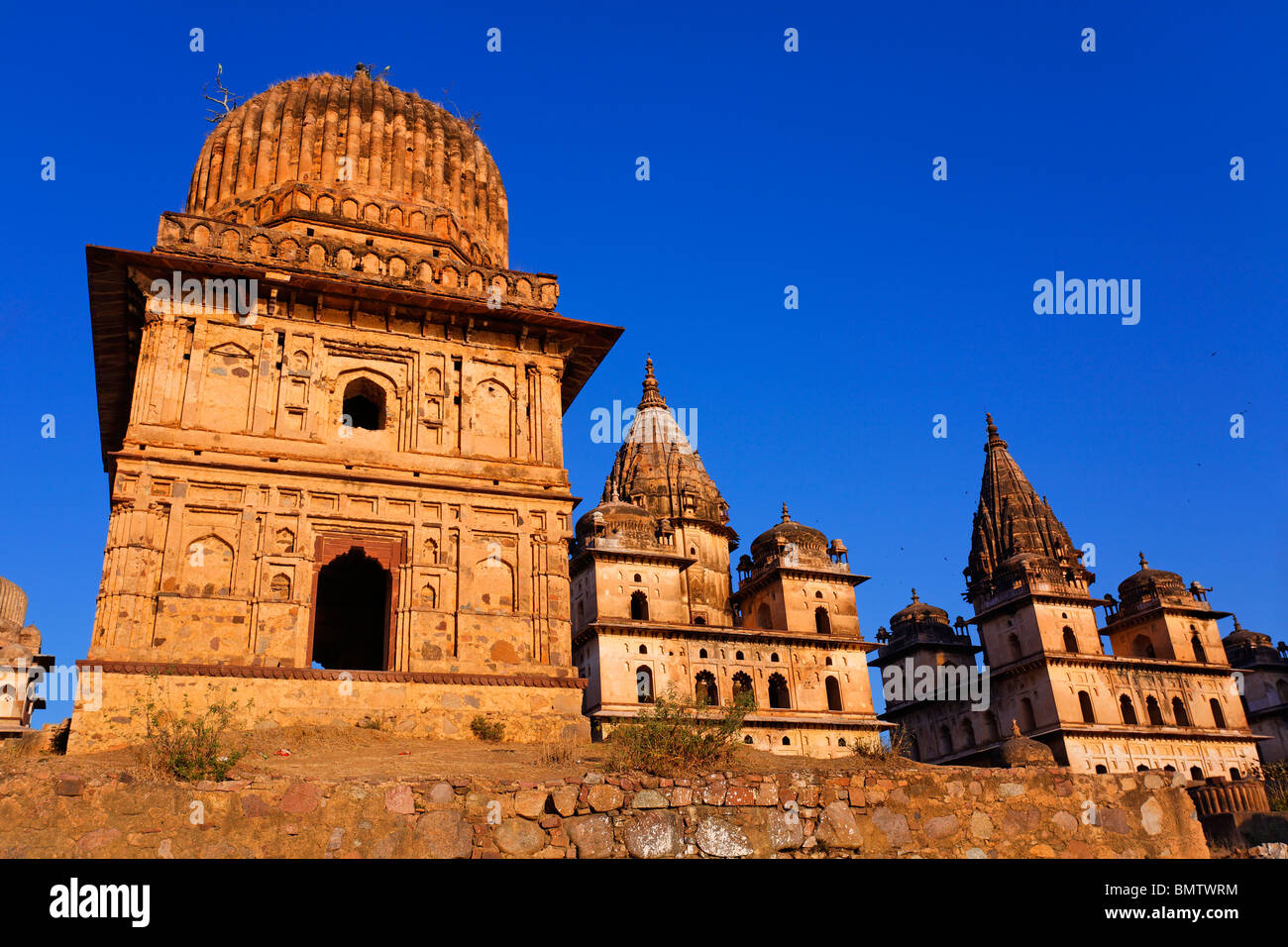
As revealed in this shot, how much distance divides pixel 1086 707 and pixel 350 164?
3912 centimetres

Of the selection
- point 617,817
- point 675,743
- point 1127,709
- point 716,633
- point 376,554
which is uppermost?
point 716,633

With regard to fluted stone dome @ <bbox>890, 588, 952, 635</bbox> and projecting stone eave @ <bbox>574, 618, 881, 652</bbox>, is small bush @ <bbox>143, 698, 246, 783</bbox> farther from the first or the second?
fluted stone dome @ <bbox>890, 588, 952, 635</bbox>

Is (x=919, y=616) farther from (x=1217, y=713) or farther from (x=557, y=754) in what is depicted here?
(x=557, y=754)

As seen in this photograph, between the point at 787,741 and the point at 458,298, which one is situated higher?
the point at 458,298

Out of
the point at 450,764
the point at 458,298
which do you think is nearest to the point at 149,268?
the point at 458,298

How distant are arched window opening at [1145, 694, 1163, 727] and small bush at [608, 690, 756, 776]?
43.2m

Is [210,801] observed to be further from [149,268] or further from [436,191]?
[436,191]

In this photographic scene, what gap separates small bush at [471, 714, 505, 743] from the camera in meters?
15.1

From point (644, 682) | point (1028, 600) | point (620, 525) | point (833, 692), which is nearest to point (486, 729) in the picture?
point (644, 682)

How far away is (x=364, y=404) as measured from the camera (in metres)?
20.5

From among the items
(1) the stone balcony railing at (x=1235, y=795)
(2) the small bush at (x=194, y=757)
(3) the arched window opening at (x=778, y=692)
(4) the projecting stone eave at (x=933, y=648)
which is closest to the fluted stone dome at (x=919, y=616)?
(4) the projecting stone eave at (x=933, y=648)

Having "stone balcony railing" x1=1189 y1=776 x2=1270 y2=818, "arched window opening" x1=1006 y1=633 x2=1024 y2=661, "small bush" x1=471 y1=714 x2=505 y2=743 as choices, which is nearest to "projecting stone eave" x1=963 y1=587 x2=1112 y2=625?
"arched window opening" x1=1006 y1=633 x2=1024 y2=661
